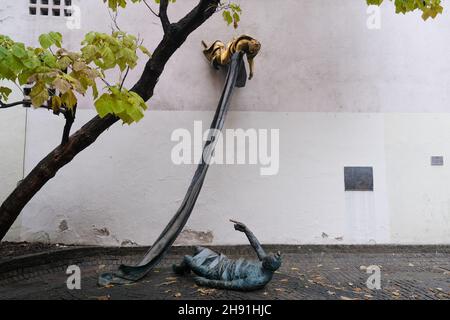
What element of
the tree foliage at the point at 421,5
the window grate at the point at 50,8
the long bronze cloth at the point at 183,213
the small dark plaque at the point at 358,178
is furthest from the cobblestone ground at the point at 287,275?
the window grate at the point at 50,8

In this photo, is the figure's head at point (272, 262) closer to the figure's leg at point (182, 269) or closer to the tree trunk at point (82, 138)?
the figure's leg at point (182, 269)

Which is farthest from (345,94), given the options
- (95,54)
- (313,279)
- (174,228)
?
(95,54)

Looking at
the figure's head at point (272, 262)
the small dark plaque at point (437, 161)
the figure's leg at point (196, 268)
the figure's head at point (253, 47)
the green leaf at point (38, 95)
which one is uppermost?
the figure's head at point (253, 47)

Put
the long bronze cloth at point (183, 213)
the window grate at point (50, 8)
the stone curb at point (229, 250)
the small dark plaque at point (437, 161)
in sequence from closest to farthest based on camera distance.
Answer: the long bronze cloth at point (183, 213), the stone curb at point (229, 250), the window grate at point (50, 8), the small dark plaque at point (437, 161)

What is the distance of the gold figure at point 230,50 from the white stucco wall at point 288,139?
0.23m

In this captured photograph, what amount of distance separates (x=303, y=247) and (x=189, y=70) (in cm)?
388

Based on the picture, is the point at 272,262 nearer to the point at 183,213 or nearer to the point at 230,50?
the point at 183,213

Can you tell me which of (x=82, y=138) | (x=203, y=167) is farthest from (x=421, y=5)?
(x=82, y=138)

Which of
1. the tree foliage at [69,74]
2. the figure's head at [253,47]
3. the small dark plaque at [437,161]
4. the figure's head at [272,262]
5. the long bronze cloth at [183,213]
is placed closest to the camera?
the tree foliage at [69,74]

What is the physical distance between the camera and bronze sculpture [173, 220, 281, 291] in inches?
160

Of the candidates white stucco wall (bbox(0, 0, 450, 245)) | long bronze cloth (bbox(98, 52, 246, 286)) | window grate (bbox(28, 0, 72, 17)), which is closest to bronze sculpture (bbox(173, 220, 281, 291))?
long bronze cloth (bbox(98, 52, 246, 286))

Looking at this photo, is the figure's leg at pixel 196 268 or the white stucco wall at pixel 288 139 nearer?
the figure's leg at pixel 196 268

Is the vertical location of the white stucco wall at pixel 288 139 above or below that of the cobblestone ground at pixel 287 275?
above

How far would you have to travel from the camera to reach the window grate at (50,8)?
6.57 m
